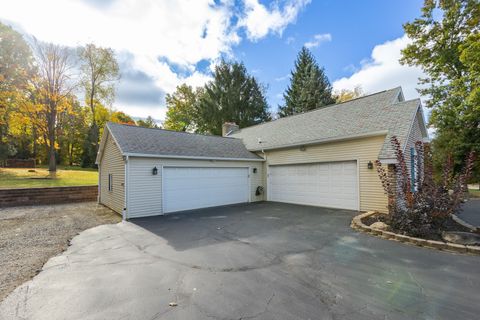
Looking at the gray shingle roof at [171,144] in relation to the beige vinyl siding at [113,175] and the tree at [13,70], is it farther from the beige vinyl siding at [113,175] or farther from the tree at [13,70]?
the tree at [13,70]

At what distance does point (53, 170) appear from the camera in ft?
62.5

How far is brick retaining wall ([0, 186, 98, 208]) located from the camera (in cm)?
1109

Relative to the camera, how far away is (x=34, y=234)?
20.8 ft

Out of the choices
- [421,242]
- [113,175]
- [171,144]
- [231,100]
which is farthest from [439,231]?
[231,100]

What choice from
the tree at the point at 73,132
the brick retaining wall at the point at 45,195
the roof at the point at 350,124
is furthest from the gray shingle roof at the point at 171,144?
the tree at the point at 73,132

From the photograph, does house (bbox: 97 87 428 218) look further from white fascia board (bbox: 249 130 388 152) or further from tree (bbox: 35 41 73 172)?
tree (bbox: 35 41 73 172)

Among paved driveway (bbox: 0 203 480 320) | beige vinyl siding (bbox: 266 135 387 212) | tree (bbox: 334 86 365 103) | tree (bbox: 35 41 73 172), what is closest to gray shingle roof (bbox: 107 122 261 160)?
beige vinyl siding (bbox: 266 135 387 212)

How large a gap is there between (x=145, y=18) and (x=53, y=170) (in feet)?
57.7

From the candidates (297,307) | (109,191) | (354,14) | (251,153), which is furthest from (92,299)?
(354,14)

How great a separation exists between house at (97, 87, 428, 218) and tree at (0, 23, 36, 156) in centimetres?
1344

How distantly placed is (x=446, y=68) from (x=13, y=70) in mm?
33626

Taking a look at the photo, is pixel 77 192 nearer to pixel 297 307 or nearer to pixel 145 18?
pixel 145 18

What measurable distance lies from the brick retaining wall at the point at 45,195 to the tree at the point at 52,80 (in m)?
8.97

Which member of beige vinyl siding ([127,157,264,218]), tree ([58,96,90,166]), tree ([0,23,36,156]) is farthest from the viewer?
tree ([58,96,90,166])
